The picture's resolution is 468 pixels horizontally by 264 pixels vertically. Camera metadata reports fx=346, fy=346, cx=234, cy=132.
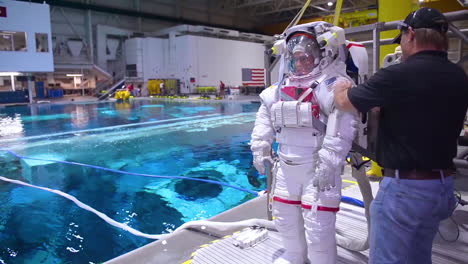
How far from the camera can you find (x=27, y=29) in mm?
23109

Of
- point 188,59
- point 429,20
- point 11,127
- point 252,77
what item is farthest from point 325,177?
point 252,77

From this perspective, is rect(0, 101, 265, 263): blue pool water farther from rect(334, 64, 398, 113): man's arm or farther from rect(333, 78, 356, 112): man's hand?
rect(334, 64, 398, 113): man's arm

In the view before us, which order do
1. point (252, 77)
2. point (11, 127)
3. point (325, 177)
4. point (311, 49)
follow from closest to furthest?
point (325, 177), point (311, 49), point (11, 127), point (252, 77)

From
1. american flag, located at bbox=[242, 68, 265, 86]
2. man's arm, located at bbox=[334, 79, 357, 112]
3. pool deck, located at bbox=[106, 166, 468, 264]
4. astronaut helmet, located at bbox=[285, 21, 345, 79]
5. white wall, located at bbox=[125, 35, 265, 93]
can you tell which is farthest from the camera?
american flag, located at bbox=[242, 68, 265, 86]

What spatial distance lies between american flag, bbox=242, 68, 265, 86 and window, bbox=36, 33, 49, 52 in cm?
1615

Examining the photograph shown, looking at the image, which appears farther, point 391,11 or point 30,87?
point 30,87

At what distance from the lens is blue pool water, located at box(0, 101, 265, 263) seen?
4.23 metres

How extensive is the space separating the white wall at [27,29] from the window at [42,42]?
0.73 ft

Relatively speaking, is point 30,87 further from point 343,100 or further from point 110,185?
point 343,100

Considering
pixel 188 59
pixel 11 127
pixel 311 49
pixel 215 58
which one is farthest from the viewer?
pixel 215 58

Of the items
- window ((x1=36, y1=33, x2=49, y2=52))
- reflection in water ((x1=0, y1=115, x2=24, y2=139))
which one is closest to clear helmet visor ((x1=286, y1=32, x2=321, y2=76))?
reflection in water ((x1=0, y1=115, x2=24, y2=139))

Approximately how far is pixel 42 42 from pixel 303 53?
2632 cm

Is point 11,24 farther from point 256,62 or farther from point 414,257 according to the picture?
point 414,257

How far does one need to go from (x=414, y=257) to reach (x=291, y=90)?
1406 mm
